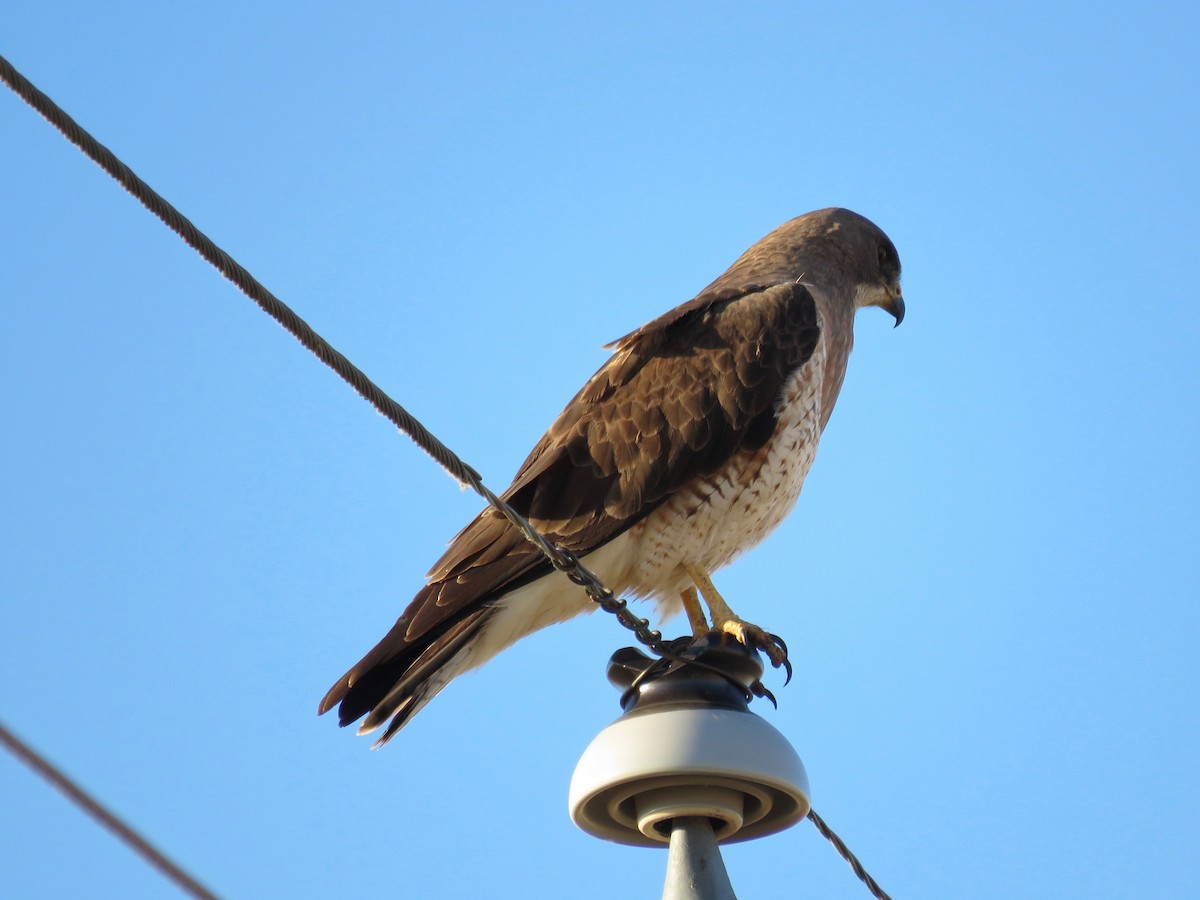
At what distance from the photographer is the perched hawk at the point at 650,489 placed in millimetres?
4949

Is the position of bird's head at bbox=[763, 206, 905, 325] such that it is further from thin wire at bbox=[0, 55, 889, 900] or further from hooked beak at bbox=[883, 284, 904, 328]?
thin wire at bbox=[0, 55, 889, 900]

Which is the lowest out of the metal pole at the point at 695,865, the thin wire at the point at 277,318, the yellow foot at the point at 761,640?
the metal pole at the point at 695,865

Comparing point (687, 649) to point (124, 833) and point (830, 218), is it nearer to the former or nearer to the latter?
point (124, 833)

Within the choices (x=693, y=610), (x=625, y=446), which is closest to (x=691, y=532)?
(x=625, y=446)

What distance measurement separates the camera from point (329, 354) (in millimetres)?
2977

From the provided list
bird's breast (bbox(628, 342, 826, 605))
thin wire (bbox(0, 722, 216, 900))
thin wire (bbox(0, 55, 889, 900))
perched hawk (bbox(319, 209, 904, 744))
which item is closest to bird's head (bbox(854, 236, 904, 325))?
perched hawk (bbox(319, 209, 904, 744))

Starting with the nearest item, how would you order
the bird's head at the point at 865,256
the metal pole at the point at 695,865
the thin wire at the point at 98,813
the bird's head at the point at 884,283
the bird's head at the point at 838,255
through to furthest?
the thin wire at the point at 98,813
the metal pole at the point at 695,865
the bird's head at the point at 838,255
the bird's head at the point at 865,256
the bird's head at the point at 884,283

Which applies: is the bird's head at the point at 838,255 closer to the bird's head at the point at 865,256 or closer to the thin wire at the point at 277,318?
the bird's head at the point at 865,256

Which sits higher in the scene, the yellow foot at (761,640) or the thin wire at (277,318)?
the yellow foot at (761,640)

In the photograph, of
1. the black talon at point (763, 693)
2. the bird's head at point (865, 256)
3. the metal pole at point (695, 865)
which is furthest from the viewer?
the bird's head at point (865, 256)

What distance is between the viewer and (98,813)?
2033 mm

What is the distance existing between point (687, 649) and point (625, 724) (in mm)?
350

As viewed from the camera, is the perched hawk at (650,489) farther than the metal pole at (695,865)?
Yes

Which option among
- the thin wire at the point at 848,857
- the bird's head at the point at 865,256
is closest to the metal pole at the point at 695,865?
the thin wire at the point at 848,857
